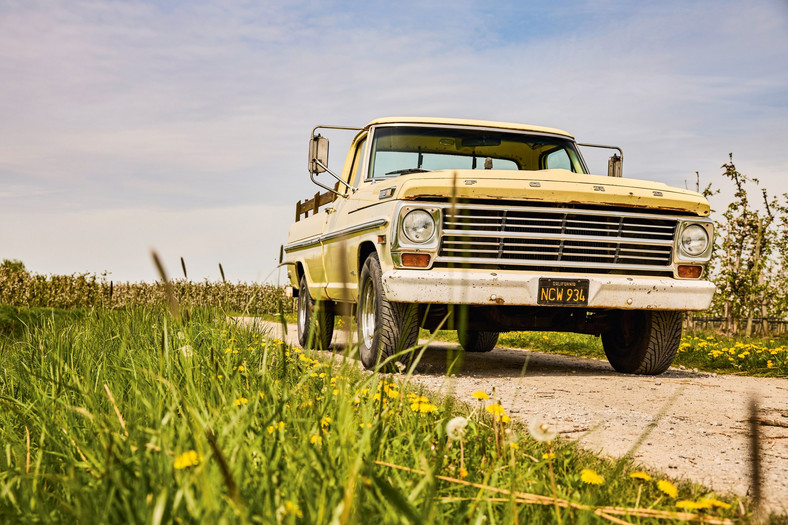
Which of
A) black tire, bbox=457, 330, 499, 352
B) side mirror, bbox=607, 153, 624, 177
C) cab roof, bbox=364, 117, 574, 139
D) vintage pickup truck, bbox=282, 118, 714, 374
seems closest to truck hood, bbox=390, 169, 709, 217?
vintage pickup truck, bbox=282, 118, 714, 374

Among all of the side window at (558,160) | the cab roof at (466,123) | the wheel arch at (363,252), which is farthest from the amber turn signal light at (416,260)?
the side window at (558,160)

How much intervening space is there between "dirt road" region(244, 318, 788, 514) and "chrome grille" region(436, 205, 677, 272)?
2.99ft

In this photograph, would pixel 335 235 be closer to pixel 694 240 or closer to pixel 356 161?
pixel 356 161

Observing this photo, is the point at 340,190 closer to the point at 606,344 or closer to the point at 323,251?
the point at 323,251

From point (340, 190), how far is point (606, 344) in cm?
308

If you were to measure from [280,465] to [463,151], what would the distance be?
5778 mm

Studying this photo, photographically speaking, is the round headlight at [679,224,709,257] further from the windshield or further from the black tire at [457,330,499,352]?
the black tire at [457,330,499,352]

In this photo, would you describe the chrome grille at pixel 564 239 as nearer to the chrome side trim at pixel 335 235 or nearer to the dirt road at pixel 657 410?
the chrome side trim at pixel 335 235

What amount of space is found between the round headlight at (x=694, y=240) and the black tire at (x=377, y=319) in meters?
2.32

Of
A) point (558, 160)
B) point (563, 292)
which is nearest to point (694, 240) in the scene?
point (563, 292)

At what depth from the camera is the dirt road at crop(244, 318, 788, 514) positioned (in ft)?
9.54

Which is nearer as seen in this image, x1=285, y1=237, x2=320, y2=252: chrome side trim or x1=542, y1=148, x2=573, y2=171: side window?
x1=542, y1=148, x2=573, y2=171: side window

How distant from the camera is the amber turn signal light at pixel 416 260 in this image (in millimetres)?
5285

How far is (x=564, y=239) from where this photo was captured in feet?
18.2
